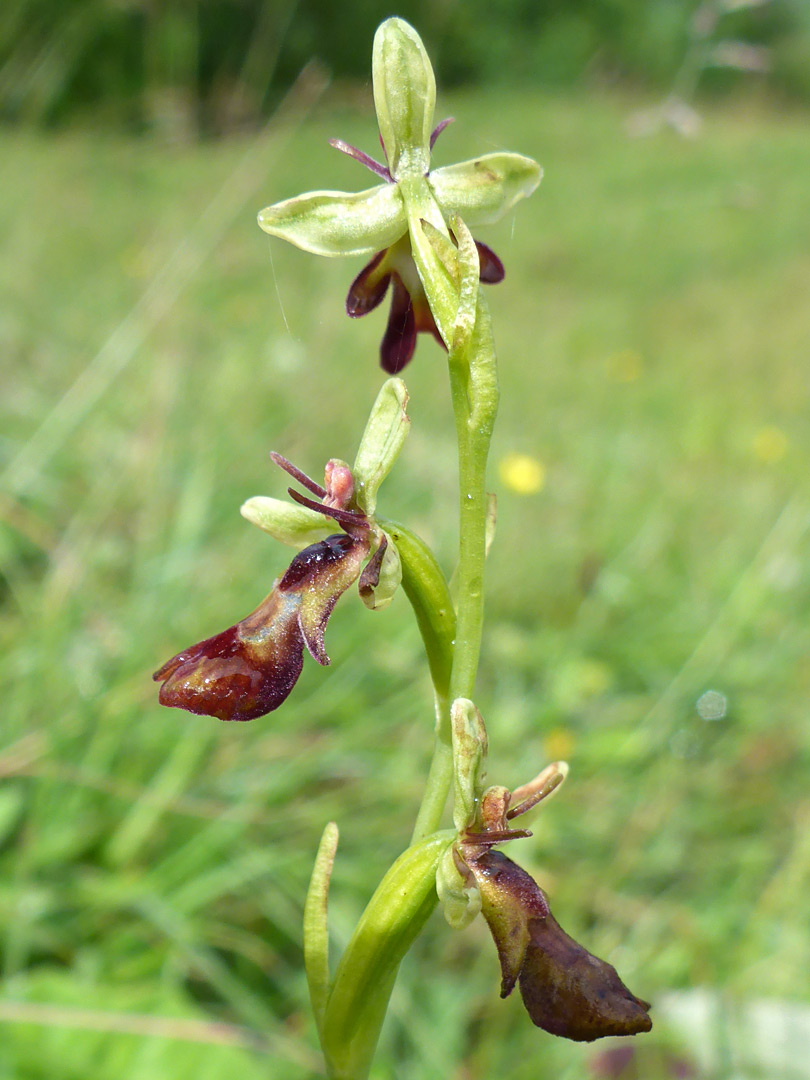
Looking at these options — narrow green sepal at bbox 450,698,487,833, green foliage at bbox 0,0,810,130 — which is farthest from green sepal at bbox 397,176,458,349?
green foliage at bbox 0,0,810,130

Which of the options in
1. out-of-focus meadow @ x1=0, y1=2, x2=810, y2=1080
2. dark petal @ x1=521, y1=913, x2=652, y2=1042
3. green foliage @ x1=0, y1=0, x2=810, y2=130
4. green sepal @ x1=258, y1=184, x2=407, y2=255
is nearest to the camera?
dark petal @ x1=521, y1=913, x2=652, y2=1042

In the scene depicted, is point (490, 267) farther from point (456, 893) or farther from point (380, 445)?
point (456, 893)

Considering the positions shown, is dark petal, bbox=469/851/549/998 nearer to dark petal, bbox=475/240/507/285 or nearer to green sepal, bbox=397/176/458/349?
green sepal, bbox=397/176/458/349

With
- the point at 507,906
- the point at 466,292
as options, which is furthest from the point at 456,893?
the point at 466,292

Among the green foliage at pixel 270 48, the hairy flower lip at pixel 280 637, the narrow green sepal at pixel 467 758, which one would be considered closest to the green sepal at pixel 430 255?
the hairy flower lip at pixel 280 637

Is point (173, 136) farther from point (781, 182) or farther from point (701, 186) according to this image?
point (781, 182)

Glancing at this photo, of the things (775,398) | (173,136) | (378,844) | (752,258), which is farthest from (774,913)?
(752,258)
